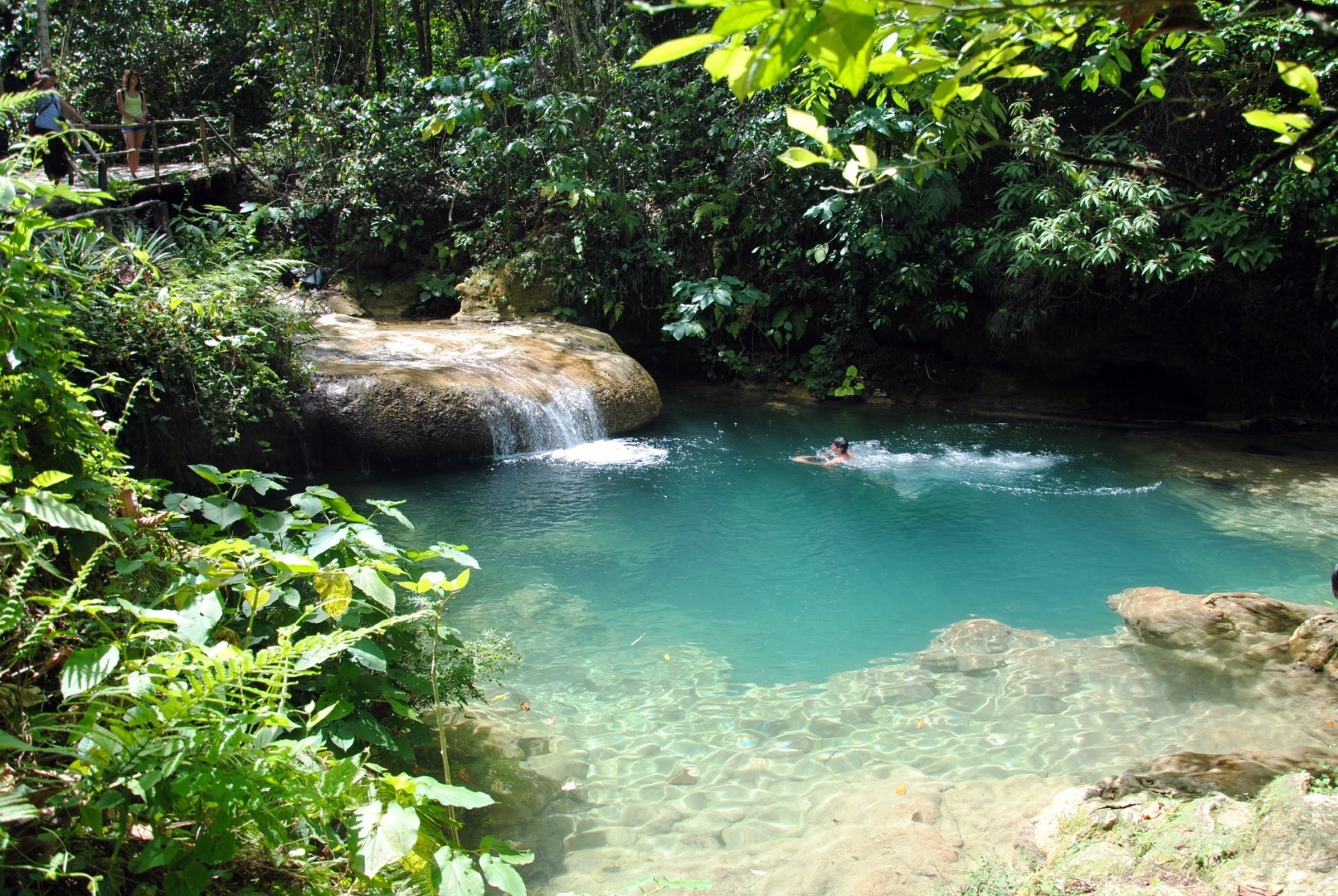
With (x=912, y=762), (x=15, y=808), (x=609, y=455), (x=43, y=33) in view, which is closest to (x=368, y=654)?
(x=15, y=808)

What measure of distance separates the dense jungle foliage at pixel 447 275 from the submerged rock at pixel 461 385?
0.91 m

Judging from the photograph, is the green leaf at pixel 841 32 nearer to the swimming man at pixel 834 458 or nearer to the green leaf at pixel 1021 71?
the green leaf at pixel 1021 71

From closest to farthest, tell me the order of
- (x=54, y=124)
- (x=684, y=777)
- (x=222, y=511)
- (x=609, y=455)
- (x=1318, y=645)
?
(x=222, y=511), (x=684, y=777), (x=1318, y=645), (x=54, y=124), (x=609, y=455)

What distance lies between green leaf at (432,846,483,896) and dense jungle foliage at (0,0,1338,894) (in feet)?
0.03

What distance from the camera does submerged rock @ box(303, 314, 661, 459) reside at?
28.8 feet

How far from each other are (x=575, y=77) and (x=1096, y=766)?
1317cm

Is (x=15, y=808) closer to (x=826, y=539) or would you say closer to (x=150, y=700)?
(x=150, y=700)

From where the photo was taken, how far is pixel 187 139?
680 inches

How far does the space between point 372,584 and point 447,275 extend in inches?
504

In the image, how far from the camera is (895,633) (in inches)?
221

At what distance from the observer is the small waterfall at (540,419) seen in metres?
9.66

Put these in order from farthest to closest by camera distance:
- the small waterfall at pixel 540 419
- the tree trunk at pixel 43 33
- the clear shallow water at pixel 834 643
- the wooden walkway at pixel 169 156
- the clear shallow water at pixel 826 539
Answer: the tree trunk at pixel 43 33
the wooden walkway at pixel 169 156
the small waterfall at pixel 540 419
the clear shallow water at pixel 826 539
the clear shallow water at pixel 834 643

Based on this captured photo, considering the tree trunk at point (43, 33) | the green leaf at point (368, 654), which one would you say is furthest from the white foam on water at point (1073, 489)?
the tree trunk at point (43, 33)

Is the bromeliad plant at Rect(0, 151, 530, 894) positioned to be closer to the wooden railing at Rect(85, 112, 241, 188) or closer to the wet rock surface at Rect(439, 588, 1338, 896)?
the wet rock surface at Rect(439, 588, 1338, 896)
